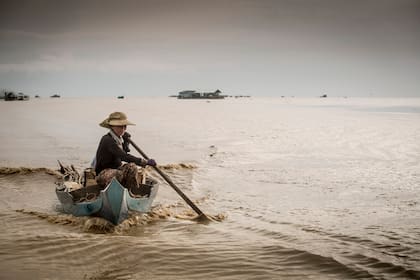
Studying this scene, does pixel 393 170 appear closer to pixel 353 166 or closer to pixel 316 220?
pixel 353 166

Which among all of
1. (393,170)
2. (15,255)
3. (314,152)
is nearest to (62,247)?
(15,255)

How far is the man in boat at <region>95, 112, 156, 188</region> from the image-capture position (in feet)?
24.5

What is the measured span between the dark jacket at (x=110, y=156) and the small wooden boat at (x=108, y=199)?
1.54 ft

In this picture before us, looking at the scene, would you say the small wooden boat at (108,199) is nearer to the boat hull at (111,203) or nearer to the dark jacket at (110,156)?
the boat hull at (111,203)

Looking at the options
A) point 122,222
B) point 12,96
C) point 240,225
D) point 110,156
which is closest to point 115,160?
point 110,156

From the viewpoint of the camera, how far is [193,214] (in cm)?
830

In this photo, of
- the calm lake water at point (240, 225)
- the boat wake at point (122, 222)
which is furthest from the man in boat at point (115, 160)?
the calm lake water at point (240, 225)

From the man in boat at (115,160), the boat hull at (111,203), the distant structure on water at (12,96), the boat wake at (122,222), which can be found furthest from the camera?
the distant structure on water at (12,96)

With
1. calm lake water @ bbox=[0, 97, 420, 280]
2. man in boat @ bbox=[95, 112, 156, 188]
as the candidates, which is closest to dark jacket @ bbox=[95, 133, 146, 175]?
man in boat @ bbox=[95, 112, 156, 188]

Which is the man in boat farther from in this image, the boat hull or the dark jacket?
the boat hull

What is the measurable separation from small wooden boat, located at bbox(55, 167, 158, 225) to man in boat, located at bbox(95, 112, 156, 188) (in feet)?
0.78

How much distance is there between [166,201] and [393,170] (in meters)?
7.66

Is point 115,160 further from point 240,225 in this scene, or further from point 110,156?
point 240,225

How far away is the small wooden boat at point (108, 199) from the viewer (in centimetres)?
678
